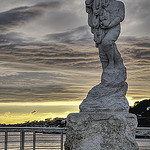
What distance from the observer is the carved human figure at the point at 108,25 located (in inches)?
281

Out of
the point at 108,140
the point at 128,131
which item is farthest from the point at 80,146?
the point at 128,131

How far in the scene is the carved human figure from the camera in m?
7.14

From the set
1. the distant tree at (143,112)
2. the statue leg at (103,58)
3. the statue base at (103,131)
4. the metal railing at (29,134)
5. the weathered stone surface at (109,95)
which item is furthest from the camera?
the distant tree at (143,112)

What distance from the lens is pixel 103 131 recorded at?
21.7 ft

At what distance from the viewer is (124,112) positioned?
6793 mm

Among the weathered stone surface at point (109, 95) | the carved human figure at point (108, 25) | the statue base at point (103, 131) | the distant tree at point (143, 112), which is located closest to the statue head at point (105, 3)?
the carved human figure at point (108, 25)

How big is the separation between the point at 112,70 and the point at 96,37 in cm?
85

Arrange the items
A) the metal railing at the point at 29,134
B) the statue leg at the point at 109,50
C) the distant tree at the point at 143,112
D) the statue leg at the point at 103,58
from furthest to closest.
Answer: the distant tree at the point at 143,112, the metal railing at the point at 29,134, the statue leg at the point at 103,58, the statue leg at the point at 109,50

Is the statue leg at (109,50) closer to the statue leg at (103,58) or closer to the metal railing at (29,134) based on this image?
the statue leg at (103,58)

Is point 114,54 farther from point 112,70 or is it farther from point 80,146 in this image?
point 80,146

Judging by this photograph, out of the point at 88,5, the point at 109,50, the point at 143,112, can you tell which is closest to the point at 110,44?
the point at 109,50

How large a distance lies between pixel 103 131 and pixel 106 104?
59 cm

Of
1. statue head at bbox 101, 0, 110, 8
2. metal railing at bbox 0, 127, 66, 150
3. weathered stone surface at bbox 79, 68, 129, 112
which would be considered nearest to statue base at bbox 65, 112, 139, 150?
weathered stone surface at bbox 79, 68, 129, 112

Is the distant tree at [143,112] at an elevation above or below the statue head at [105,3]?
below
